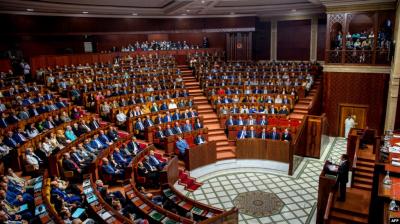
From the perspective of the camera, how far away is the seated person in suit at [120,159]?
258 inches

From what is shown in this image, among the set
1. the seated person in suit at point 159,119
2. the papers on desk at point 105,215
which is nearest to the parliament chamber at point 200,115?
the papers on desk at point 105,215

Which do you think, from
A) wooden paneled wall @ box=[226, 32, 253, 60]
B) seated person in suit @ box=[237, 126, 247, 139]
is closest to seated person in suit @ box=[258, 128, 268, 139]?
seated person in suit @ box=[237, 126, 247, 139]

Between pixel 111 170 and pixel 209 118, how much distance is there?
14.7ft

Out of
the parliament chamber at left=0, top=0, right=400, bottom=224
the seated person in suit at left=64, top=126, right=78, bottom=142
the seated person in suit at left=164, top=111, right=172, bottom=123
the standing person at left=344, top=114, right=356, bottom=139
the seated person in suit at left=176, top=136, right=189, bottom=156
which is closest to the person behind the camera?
the parliament chamber at left=0, top=0, right=400, bottom=224

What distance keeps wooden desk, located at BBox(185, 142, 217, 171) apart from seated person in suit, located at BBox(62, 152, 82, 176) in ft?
8.47

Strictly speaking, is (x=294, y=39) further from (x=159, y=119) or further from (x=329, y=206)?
(x=329, y=206)

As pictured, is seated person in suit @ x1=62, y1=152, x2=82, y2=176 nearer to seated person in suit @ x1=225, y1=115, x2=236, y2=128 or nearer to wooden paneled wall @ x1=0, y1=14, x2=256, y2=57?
seated person in suit @ x1=225, y1=115, x2=236, y2=128

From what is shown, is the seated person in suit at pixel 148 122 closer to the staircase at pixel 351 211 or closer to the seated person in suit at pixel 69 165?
the seated person in suit at pixel 69 165

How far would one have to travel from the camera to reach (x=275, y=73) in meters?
Result: 12.0

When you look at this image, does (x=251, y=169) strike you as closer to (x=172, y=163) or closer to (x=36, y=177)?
(x=172, y=163)

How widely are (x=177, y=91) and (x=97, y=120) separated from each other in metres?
2.94

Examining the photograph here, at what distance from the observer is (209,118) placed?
→ 1002 centimetres

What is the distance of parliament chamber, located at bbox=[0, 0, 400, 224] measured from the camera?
526 centimetres

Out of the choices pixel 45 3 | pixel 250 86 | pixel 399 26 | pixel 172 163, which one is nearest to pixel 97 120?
pixel 172 163
